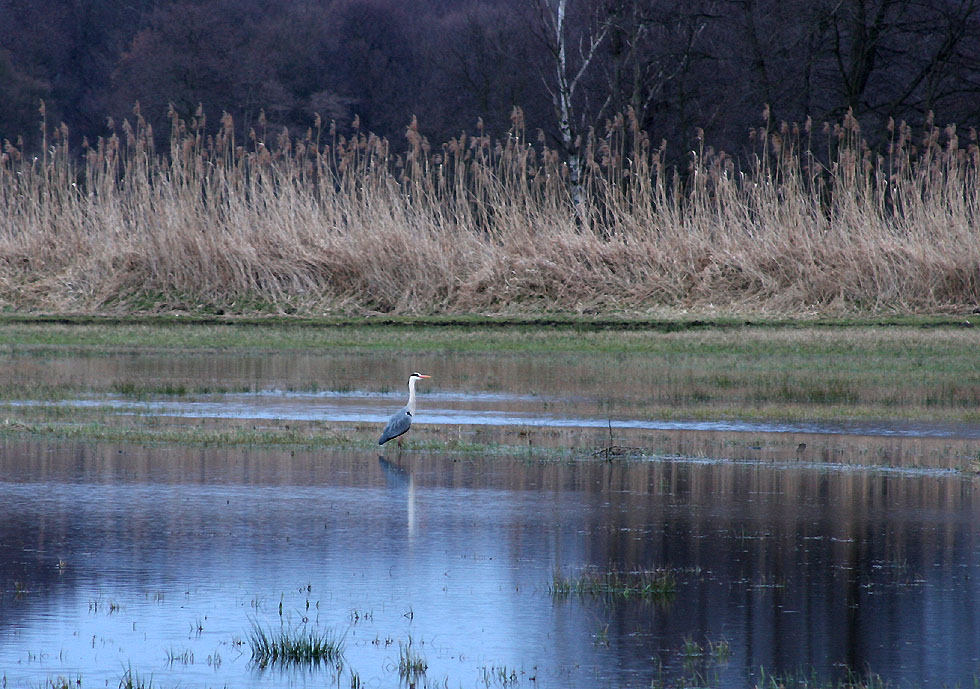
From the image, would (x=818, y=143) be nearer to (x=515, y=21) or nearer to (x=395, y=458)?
(x=515, y=21)

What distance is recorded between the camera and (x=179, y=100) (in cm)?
4469

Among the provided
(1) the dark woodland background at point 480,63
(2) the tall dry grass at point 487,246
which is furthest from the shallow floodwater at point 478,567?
(1) the dark woodland background at point 480,63

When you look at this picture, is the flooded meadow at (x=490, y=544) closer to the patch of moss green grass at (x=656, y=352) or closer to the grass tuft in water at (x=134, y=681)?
the grass tuft in water at (x=134, y=681)

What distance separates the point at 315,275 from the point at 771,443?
1197 centimetres

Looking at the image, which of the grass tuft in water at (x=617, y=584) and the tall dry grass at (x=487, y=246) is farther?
the tall dry grass at (x=487, y=246)

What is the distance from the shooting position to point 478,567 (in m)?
6.60

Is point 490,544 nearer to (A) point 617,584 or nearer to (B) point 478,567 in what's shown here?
(B) point 478,567

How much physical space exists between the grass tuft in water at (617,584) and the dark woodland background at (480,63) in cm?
2212

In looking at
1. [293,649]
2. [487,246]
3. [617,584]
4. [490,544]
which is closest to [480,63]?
[487,246]

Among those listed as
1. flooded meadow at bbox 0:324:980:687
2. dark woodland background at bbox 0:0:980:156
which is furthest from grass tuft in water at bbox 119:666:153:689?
dark woodland background at bbox 0:0:980:156

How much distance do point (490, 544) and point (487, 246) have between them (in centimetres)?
1431

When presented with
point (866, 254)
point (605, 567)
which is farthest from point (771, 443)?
point (866, 254)

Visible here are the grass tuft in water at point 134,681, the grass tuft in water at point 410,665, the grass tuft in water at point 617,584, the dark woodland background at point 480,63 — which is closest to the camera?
the grass tuft in water at point 134,681

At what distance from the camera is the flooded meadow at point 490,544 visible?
529 centimetres
